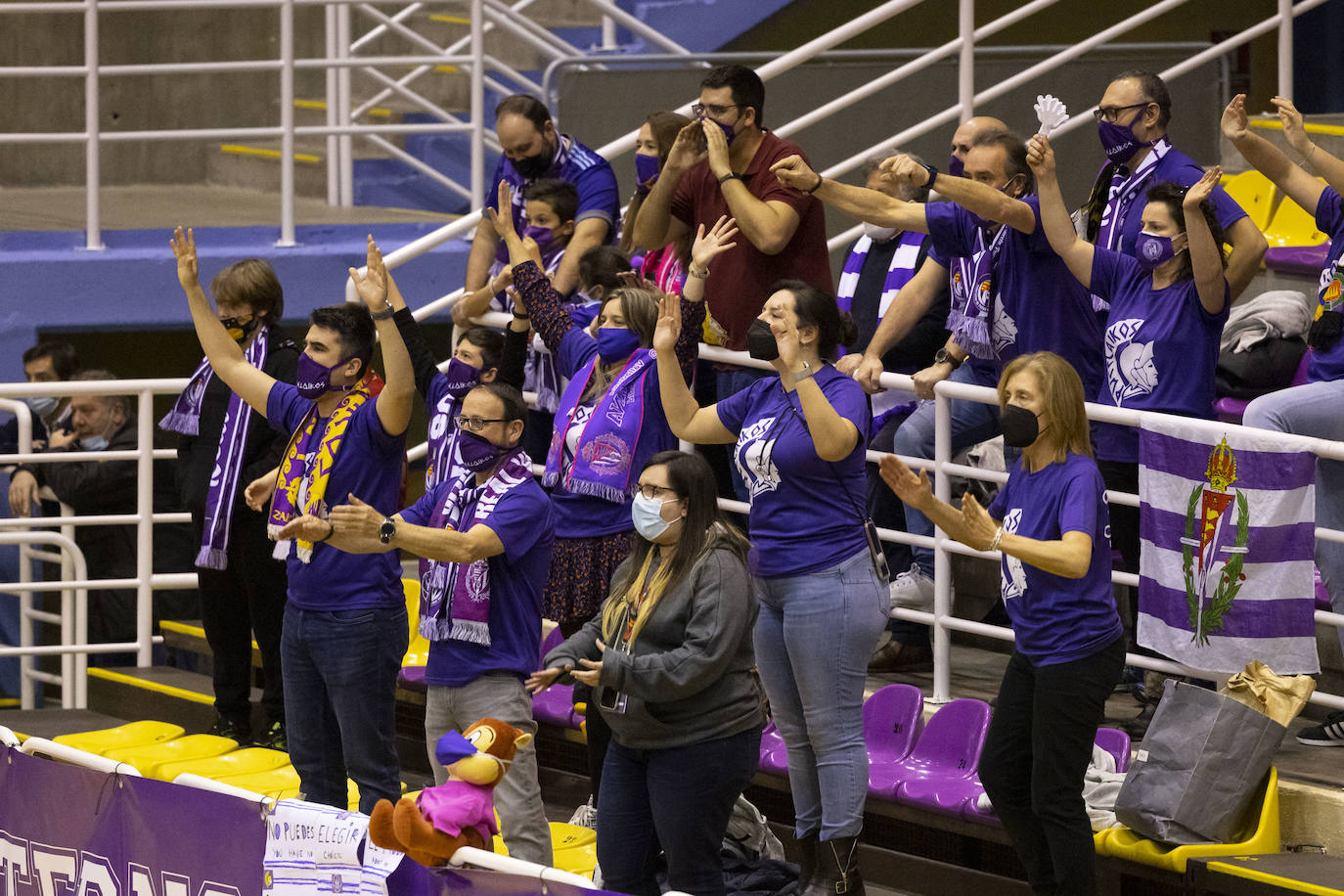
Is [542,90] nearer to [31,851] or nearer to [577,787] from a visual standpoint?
[577,787]

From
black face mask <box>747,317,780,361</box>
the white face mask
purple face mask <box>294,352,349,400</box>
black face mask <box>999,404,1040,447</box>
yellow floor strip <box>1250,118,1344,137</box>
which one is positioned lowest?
black face mask <box>999,404,1040,447</box>

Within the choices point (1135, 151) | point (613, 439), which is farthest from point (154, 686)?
point (1135, 151)

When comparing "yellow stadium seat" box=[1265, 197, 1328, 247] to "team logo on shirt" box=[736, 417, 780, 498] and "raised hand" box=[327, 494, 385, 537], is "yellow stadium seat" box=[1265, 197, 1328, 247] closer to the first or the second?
"team logo on shirt" box=[736, 417, 780, 498]

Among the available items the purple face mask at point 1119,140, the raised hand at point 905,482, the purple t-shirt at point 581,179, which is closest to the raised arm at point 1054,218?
the purple face mask at point 1119,140

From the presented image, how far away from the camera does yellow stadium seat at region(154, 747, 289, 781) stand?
689cm

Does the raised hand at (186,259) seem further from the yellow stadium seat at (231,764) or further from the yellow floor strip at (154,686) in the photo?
the yellow floor strip at (154,686)

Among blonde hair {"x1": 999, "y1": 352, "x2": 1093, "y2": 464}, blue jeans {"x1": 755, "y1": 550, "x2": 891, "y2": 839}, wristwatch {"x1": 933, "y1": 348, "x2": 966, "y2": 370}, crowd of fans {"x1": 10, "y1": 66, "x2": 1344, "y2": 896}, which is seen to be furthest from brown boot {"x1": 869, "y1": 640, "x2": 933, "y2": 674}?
blonde hair {"x1": 999, "y1": 352, "x2": 1093, "y2": 464}

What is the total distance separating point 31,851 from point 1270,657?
3531 millimetres

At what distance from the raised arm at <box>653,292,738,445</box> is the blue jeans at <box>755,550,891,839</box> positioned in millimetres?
575

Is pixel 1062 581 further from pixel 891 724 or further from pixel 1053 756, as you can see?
pixel 891 724

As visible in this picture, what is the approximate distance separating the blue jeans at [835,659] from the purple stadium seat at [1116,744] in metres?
0.86

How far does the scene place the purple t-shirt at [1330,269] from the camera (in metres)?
5.86

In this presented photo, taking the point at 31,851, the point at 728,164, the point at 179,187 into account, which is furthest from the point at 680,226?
the point at 179,187

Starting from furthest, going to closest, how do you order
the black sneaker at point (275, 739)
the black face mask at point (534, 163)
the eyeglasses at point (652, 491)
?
1. the black face mask at point (534, 163)
2. the black sneaker at point (275, 739)
3. the eyeglasses at point (652, 491)
